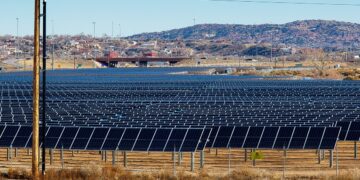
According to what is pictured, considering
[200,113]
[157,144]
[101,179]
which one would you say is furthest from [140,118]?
[101,179]

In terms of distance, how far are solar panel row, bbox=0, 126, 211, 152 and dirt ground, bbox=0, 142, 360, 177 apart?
871 millimetres

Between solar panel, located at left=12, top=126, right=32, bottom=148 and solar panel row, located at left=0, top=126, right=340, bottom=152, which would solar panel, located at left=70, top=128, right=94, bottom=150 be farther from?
A: solar panel, located at left=12, top=126, right=32, bottom=148

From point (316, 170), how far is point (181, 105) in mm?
26760

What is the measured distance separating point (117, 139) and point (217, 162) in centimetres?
616

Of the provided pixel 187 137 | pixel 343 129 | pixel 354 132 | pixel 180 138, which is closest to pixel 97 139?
pixel 180 138

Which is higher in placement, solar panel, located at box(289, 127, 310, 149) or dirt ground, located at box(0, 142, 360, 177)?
solar panel, located at box(289, 127, 310, 149)

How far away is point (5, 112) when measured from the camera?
5388 cm

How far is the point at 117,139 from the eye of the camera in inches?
1387

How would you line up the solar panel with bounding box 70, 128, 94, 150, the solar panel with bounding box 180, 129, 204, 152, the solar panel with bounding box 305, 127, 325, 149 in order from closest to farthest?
the solar panel with bounding box 180, 129, 204, 152 → the solar panel with bounding box 305, 127, 325, 149 → the solar panel with bounding box 70, 128, 94, 150

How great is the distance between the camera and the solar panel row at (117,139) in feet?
113

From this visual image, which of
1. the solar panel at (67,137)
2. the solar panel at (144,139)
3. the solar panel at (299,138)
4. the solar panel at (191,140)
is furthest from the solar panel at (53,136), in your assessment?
the solar panel at (299,138)

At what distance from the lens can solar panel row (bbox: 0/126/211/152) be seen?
34.4 metres

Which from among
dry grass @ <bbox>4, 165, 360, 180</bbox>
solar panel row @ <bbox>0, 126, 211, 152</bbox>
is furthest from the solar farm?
dry grass @ <bbox>4, 165, 360, 180</bbox>

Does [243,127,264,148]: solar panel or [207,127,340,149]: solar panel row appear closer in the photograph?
[207,127,340,149]: solar panel row
